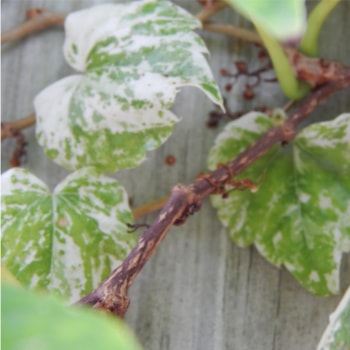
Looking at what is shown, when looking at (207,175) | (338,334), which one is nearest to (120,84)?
(207,175)

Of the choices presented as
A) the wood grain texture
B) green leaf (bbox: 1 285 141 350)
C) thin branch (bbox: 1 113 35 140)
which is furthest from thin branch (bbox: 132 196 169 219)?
green leaf (bbox: 1 285 141 350)

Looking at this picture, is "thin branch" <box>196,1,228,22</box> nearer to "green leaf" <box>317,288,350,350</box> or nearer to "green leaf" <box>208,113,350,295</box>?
"green leaf" <box>208,113,350,295</box>

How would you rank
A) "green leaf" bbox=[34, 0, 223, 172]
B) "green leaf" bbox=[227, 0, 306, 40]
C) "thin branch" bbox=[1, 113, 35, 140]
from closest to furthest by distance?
"green leaf" bbox=[227, 0, 306, 40]
"green leaf" bbox=[34, 0, 223, 172]
"thin branch" bbox=[1, 113, 35, 140]

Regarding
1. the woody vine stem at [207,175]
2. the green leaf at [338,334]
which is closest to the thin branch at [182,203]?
the woody vine stem at [207,175]

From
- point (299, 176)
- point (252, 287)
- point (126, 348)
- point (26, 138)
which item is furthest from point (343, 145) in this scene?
point (126, 348)

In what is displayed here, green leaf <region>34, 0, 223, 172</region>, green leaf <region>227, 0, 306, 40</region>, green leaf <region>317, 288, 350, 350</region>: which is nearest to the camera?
green leaf <region>227, 0, 306, 40</region>

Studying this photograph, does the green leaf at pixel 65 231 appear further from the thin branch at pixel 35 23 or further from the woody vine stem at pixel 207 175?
the thin branch at pixel 35 23

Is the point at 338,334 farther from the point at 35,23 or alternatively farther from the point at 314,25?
the point at 35,23
